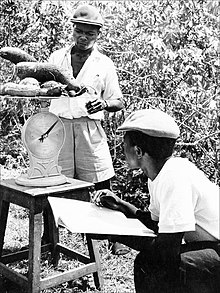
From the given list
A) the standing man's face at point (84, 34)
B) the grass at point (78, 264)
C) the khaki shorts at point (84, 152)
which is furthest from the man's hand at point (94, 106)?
the grass at point (78, 264)

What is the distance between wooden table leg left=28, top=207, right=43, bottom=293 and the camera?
9.25ft

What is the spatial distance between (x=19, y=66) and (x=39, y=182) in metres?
0.67

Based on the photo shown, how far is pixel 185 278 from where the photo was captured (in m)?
2.23

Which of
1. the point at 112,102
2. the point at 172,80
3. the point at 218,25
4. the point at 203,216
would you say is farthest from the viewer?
the point at 218,25

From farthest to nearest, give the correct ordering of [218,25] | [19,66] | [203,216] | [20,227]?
[218,25], [20,227], [19,66], [203,216]

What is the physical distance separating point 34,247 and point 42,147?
588mm

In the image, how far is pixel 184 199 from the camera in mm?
2053

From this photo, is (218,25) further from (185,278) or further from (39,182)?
(185,278)

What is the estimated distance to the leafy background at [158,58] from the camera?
4.62 m

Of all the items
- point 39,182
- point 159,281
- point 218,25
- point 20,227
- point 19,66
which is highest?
point 218,25

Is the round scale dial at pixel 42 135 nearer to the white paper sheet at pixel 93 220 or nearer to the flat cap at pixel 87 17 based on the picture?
the white paper sheet at pixel 93 220

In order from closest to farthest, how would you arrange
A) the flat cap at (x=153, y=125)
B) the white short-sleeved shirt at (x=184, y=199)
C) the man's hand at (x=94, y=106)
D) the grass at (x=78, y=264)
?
the white short-sleeved shirt at (x=184, y=199) → the flat cap at (x=153, y=125) → the man's hand at (x=94, y=106) → the grass at (x=78, y=264)

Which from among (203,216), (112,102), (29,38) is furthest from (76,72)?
(29,38)

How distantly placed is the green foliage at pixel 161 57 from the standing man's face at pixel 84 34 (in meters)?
1.27
